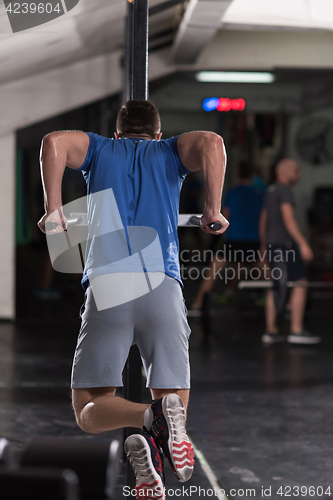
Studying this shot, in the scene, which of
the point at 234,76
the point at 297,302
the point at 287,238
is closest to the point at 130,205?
the point at 287,238

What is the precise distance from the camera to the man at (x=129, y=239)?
4.87 ft

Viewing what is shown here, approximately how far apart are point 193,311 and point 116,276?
422cm

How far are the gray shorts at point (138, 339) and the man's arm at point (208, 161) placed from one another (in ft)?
0.83

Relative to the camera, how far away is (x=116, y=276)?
1531mm

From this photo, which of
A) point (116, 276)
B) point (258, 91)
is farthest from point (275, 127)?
point (116, 276)

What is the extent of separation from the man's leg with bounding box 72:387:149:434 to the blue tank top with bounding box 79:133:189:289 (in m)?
0.34

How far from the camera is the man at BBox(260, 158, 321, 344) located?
4484 millimetres

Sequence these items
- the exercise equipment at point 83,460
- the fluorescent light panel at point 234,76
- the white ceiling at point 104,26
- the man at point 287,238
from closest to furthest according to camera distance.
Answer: the exercise equipment at point 83,460 → the white ceiling at point 104,26 → the man at point 287,238 → the fluorescent light panel at point 234,76

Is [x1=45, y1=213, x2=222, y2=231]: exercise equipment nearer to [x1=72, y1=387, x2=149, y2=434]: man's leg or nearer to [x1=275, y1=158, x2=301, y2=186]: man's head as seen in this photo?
[x1=72, y1=387, x2=149, y2=434]: man's leg

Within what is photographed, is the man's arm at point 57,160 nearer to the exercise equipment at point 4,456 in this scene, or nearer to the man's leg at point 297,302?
the exercise equipment at point 4,456

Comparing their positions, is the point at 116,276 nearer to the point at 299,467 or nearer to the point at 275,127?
the point at 299,467

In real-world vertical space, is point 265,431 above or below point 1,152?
below

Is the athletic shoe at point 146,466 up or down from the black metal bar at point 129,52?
down

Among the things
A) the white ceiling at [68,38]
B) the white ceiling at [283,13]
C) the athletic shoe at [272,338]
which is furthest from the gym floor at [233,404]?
the white ceiling at [283,13]
